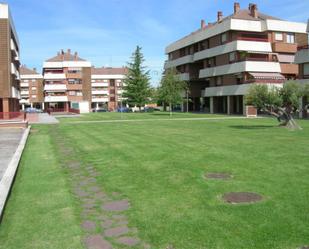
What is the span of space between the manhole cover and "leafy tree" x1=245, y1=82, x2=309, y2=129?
1931 cm

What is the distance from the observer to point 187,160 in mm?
13391

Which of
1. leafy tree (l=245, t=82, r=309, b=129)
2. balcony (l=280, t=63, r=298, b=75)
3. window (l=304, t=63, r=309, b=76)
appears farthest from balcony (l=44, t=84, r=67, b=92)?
leafy tree (l=245, t=82, r=309, b=129)

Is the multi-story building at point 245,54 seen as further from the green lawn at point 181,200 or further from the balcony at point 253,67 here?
the green lawn at point 181,200

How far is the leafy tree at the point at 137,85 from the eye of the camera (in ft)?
298

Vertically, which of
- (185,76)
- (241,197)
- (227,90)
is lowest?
(241,197)

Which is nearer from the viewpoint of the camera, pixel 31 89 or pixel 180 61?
pixel 180 61

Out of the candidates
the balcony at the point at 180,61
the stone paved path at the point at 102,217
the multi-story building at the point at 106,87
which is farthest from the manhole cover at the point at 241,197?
the multi-story building at the point at 106,87

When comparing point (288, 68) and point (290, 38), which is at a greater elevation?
point (290, 38)

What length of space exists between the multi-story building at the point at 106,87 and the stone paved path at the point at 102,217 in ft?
469

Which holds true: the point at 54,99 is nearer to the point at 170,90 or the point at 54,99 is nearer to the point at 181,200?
the point at 170,90

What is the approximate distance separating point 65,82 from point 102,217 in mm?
109405

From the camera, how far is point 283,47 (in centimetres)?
6088

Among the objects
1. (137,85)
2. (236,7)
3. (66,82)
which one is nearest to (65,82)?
(66,82)

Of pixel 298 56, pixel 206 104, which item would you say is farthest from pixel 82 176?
pixel 206 104
